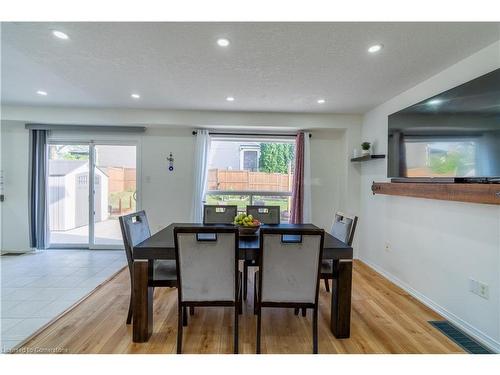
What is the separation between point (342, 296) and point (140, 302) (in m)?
1.61

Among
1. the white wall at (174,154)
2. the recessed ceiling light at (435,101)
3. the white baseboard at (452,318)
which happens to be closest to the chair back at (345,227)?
the white baseboard at (452,318)

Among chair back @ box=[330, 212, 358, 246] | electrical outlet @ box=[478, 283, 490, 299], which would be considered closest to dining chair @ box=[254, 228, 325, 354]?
chair back @ box=[330, 212, 358, 246]

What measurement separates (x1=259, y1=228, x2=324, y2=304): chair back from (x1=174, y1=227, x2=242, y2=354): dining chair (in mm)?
210

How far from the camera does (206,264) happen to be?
1.78m

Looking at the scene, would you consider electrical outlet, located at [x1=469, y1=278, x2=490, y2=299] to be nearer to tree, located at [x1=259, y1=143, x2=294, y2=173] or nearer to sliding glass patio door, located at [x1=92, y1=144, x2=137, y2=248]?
tree, located at [x1=259, y1=143, x2=294, y2=173]

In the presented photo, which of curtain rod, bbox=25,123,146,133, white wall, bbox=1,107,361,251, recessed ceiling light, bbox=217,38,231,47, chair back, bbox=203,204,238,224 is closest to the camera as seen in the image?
recessed ceiling light, bbox=217,38,231,47

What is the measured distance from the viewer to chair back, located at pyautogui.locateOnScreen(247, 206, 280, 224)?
10.2 feet

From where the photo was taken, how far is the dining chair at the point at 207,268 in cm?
174

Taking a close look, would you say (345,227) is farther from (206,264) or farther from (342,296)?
(206,264)

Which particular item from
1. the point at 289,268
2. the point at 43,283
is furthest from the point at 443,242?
the point at 43,283

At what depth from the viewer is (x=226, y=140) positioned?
14.7ft

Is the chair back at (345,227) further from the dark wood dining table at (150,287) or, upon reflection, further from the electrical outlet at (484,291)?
the electrical outlet at (484,291)

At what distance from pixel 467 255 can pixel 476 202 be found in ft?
1.77

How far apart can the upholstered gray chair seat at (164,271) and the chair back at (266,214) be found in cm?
118
